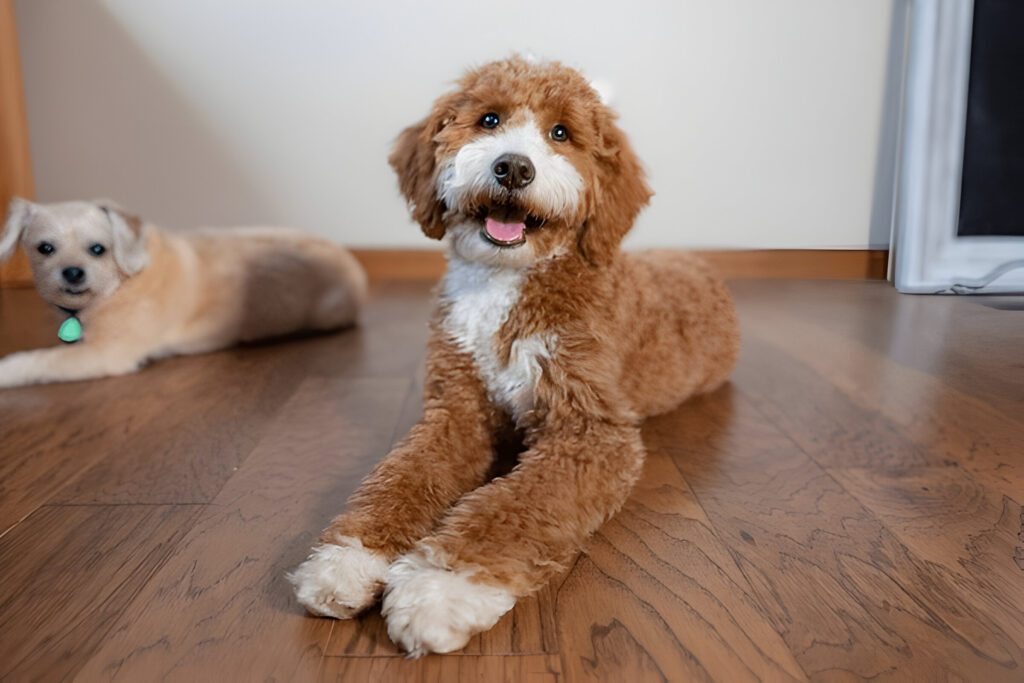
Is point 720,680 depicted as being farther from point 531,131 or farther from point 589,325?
point 531,131

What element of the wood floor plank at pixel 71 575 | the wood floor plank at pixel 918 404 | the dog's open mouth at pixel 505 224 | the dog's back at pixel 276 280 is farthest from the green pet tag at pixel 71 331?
the wood floor plank at pixel 918 404

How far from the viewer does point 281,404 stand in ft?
5.66

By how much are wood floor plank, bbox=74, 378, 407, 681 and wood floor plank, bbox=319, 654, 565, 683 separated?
0.03 metres

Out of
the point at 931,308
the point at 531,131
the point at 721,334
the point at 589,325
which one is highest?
the point at 531,131

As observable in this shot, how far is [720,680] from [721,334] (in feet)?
3.28

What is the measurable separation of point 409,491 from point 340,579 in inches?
7.7

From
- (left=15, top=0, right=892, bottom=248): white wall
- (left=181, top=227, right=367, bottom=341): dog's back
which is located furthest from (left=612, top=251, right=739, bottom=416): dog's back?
(left=15, top=0, right=892, bottom=248): white wall

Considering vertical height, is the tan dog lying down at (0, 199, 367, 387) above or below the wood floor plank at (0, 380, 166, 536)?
above

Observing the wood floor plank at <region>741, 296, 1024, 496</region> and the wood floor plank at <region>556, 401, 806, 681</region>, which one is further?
the wood floor plank at <region>741, 296, 1024, 496</region>

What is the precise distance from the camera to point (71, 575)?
1.01 metres

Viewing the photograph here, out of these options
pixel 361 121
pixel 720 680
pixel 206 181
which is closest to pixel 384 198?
pixel 361 121

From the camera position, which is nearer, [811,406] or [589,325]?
[589,325]

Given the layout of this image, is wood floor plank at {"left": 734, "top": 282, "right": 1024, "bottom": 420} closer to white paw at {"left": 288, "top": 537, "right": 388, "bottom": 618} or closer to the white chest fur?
the white chest fur

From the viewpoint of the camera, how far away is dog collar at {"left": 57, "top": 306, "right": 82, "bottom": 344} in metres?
1.92
